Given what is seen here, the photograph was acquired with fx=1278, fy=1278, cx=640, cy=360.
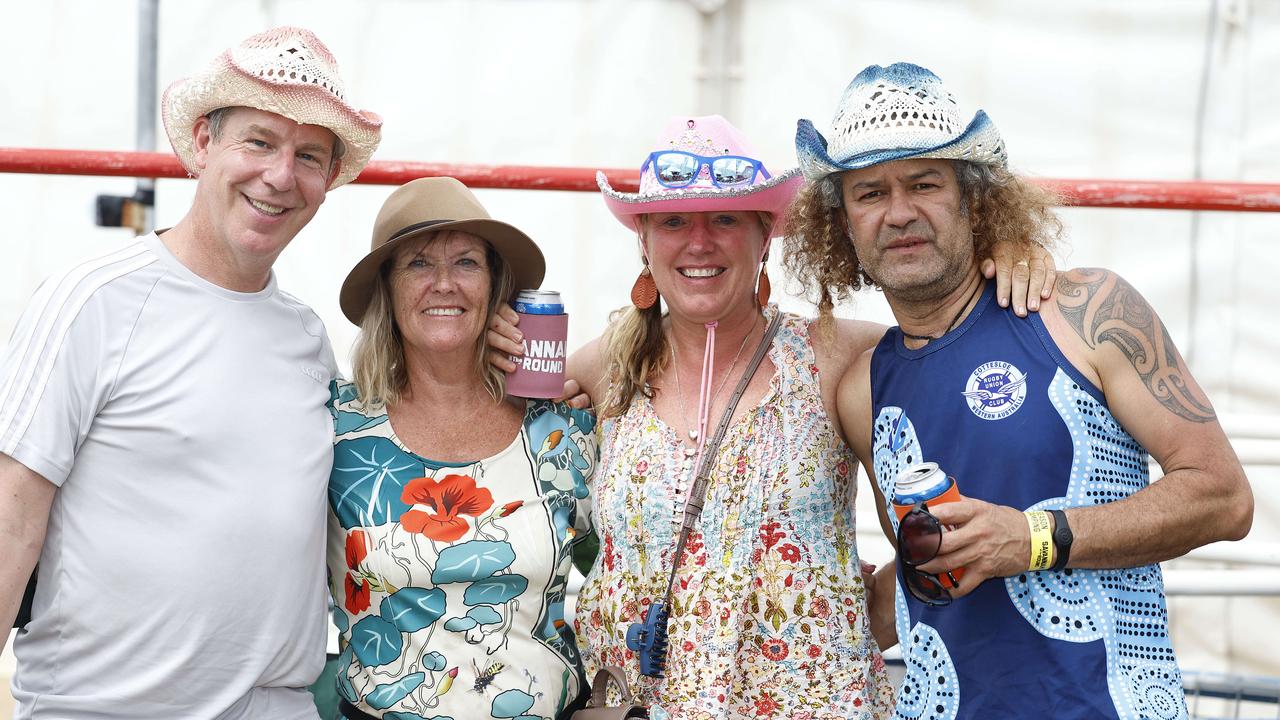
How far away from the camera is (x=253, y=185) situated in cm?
243

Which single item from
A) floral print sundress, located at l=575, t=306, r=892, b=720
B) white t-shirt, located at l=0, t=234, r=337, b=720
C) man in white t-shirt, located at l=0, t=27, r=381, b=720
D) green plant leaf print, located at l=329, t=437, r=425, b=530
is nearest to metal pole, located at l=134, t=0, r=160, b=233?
man in white t-shirt, located at l=0, t=27, r=381, b=720

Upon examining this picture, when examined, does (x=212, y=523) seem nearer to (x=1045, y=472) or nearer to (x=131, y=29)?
(x=1045, y=472)

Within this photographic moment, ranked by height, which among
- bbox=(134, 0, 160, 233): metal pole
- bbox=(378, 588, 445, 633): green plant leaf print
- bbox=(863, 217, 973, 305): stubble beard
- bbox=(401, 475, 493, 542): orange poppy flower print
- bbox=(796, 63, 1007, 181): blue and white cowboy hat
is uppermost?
bbox=(134, 0, 160, 233): metal pole

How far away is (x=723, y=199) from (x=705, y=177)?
67 mm

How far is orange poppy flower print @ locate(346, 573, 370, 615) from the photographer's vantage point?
2.56 metres

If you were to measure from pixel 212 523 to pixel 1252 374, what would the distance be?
4.10m

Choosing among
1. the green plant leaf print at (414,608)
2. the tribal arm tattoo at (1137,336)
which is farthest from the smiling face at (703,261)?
the green plant leaf print at (414,608)

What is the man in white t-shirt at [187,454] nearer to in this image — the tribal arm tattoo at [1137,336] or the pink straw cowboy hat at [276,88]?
the pink straw cowboy hat at [276,88]

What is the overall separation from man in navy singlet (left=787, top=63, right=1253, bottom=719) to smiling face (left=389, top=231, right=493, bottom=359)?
0.76m

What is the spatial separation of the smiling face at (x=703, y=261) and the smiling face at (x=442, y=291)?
1.27 ft

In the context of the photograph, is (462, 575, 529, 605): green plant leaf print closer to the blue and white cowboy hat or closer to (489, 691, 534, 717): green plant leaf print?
(489, 691, 534, 717): green plant leaf print

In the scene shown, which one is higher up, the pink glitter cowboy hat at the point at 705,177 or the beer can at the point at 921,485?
the pink glitter cowboy hat at the point at 705,177

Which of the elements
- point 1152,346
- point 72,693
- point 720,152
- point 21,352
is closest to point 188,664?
point 72,693

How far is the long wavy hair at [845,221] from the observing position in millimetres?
2441
